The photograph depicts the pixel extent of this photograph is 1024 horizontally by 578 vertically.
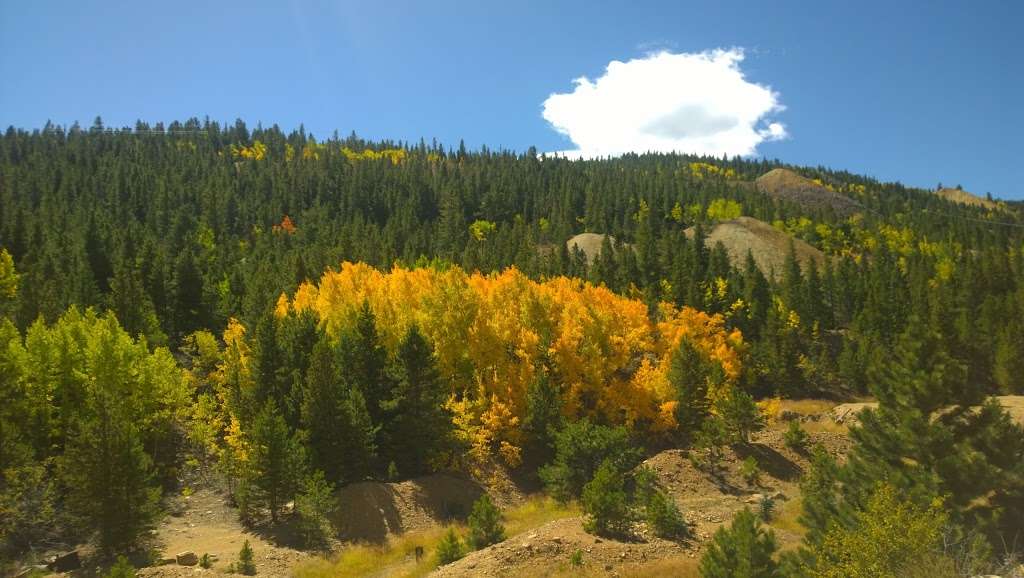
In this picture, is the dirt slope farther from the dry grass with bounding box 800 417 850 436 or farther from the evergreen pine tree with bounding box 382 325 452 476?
the evergreen pine tree with bounding box 382 325 452 476

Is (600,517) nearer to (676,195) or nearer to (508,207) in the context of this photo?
(508,207)

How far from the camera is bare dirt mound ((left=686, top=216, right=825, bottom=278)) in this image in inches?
5044

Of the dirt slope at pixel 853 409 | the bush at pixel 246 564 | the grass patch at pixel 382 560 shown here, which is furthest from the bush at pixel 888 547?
the dirt slope at pixel 853 409

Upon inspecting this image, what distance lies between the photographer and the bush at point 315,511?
28.3m

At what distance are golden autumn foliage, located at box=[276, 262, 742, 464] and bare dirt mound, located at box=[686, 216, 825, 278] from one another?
77544 mm

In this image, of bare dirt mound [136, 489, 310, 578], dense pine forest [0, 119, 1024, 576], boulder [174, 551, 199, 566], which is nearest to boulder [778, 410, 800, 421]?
dense pine forest [0, 119, 1024, 576]

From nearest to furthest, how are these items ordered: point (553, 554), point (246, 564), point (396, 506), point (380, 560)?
point (553, 554) → point (246, 564) → point (380, 560) → point (396, 506)

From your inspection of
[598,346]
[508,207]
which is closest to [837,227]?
[508,207]

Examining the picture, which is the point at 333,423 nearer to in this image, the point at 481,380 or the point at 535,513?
the point at 535,513

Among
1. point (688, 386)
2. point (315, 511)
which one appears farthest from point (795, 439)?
point (315, 511)

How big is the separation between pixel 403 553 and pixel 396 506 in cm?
441

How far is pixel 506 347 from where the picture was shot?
49281 mm

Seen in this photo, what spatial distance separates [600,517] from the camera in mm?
26234

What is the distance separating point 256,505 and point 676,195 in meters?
169
